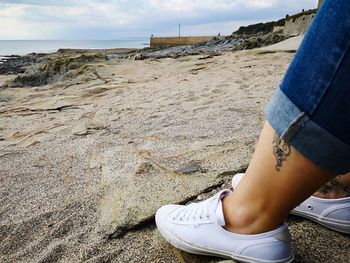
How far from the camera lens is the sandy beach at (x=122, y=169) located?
45.6 inches

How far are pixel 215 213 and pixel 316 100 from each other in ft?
1.48

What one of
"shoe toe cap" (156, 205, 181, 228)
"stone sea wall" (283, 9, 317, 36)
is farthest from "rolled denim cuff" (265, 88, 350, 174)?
"stone sea wall" (283, 9, 317, 36)

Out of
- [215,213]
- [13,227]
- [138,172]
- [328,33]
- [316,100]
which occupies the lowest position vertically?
[13,227]

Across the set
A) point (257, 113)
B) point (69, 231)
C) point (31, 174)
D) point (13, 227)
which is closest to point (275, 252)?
point (69, 231)

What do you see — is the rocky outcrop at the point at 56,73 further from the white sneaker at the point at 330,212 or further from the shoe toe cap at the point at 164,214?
the white sneaker at the point at 330,212

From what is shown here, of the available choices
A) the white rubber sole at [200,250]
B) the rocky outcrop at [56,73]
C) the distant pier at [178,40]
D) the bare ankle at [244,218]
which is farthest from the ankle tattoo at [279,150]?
the distant pier at [178,40]

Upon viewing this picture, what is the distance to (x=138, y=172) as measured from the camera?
1.67m

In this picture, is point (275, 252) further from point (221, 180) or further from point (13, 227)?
point (13, 227)

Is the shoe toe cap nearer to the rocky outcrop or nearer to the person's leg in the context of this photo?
the person's leg

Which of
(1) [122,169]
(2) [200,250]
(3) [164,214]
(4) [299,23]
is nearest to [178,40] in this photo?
(4) [299,23]

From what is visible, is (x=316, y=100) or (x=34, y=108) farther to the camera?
(x=34, y=108)

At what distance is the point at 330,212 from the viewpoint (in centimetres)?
102

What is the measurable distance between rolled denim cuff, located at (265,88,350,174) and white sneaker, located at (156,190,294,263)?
0.92 feet

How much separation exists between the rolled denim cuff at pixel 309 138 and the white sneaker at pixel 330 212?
1.25ft
